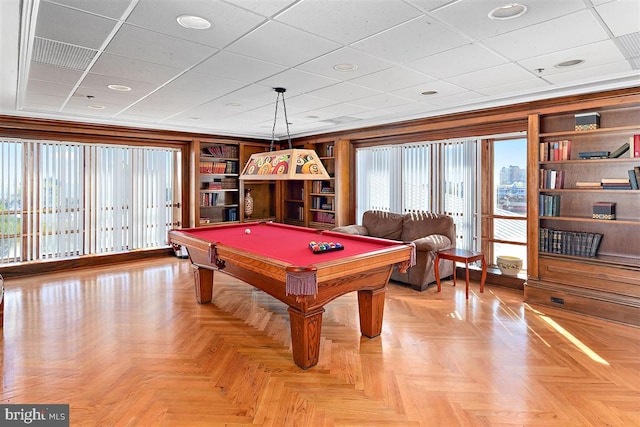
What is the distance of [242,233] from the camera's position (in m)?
4.54

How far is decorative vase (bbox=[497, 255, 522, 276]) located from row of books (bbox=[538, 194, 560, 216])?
2.86 ft

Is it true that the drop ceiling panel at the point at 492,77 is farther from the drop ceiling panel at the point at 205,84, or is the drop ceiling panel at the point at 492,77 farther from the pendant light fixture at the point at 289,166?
the drop ceiling panel at the point at 205,84

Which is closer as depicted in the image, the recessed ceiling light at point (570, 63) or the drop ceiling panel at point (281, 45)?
the drop ceiling panel at point (281, 45)

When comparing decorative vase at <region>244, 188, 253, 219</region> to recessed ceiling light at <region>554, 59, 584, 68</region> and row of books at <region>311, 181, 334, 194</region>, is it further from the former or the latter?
recessed ceiling light at <region>554, 59, 584, 68</region>

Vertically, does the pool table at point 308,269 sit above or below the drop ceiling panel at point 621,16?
below

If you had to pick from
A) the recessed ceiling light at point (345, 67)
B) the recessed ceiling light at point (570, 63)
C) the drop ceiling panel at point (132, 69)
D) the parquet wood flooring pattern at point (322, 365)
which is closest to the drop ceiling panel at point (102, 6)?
the drop ceiling panel at point (132, 69)

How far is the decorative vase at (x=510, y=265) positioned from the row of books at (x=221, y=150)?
5653mm

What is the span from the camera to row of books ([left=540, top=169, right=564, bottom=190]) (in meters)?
4.32

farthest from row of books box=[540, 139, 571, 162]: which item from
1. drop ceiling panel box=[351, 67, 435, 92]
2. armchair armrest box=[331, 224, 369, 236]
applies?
armchair armrest box=[331, 224, 369, 236]

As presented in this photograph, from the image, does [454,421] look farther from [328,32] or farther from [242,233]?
[242,233]

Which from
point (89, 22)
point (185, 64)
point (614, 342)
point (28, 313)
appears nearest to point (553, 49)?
point (614, 342)

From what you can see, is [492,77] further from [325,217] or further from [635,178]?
[325,217]

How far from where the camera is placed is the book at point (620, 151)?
384 cm

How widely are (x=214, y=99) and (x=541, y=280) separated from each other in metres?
4.61
